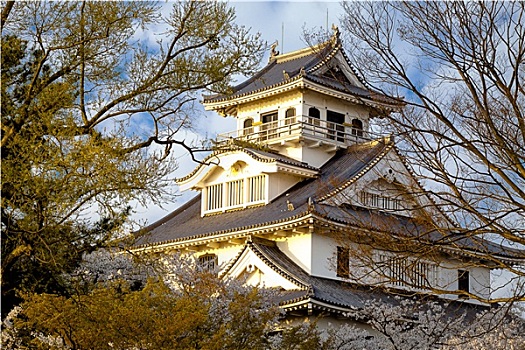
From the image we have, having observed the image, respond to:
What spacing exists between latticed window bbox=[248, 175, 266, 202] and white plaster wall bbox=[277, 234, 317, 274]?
285 cm

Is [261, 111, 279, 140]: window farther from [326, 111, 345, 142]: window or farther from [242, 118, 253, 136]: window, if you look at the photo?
[326, 111, 345, 142]: window

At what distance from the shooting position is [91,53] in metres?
13.3

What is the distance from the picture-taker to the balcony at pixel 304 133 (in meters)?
32.3

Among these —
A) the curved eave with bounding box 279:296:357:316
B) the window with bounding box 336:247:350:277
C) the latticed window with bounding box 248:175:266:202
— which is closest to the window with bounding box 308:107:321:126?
the latticed window with bounding box 248:175:266:202

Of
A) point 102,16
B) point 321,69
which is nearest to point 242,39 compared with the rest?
point 102,16

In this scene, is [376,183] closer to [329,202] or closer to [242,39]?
[329,202]

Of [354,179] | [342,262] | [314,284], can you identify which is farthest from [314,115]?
[342,262]

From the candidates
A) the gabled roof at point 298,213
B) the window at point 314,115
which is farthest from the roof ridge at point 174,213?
the window at point 314,115

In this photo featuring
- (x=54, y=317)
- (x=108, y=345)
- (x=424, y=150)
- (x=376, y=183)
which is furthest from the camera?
(x=376, y=183)

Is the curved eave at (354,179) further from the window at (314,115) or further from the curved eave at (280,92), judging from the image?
the window at (314,115)

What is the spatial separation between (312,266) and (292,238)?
1321 mm

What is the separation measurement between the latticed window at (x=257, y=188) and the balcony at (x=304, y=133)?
1.58 meters

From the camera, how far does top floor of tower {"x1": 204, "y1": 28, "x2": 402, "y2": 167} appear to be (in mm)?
32500

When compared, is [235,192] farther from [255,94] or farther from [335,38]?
[335,38]
